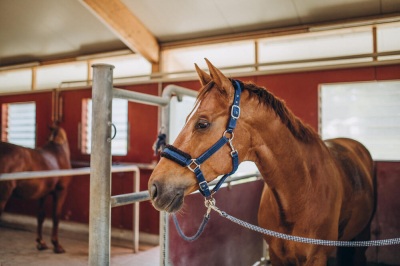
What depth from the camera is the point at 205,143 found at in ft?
3.75

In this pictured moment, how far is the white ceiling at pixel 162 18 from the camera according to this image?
329 centimetres

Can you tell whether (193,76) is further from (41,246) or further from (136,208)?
(41,246)

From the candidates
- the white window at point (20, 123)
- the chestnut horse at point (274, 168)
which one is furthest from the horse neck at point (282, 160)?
the white window at point (20, 123)

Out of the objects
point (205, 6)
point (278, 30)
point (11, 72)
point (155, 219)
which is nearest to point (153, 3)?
point (205, 6)

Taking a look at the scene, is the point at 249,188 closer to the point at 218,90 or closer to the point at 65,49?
the point at 218,90

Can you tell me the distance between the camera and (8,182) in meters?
3.31

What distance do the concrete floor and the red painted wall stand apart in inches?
22.7

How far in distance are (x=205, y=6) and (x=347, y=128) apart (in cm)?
221

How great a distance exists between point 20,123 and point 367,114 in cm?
576

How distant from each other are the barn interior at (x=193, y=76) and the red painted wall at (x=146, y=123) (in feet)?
0.05

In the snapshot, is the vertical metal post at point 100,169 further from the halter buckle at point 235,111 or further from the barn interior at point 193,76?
the barn interior at point 193,76

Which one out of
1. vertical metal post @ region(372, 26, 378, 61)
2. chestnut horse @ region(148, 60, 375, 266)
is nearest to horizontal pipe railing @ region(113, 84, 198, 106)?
chestnut horse @ region(148, 60, 375, 266)

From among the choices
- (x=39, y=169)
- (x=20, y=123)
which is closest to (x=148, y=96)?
(x=39, y=169)

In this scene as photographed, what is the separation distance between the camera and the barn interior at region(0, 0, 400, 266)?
3039 mm
